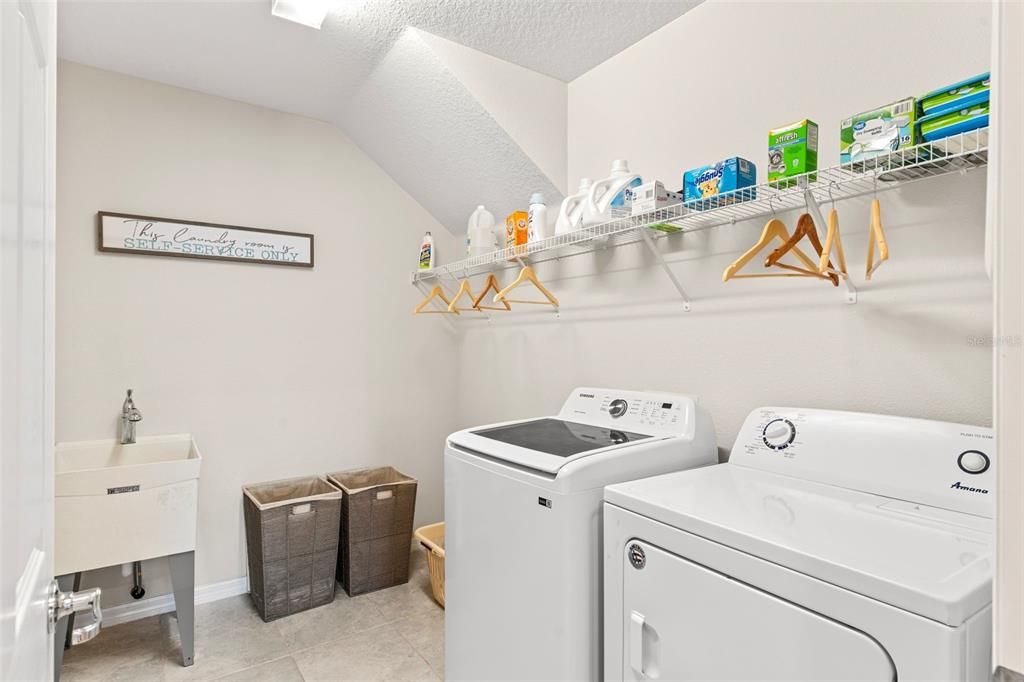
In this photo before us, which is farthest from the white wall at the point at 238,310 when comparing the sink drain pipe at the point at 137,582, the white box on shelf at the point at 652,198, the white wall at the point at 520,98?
the white box on shelf at the point at 652,198

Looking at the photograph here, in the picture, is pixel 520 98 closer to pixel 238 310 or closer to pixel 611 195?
pixel 611 195

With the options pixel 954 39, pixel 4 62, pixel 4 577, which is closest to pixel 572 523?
pixel 4 577

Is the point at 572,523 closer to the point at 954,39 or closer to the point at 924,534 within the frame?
the point at 924,534

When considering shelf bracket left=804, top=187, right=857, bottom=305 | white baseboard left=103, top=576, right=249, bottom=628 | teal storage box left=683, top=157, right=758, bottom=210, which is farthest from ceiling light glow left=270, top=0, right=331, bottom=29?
white baseboard left=103, top=576, right=249, bottom=628

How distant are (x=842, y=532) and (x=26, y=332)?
1298 mm

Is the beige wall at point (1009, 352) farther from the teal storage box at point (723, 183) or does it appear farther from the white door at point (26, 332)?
the teal storage box at point (723, 183)

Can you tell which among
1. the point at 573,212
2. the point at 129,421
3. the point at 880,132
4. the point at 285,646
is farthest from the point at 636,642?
the point at 129,421

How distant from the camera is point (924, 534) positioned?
1.03 meters

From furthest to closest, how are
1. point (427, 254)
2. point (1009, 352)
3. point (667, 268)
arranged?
1. point (427, 254)
2. point (667, 268)
3. point (1009, 352)

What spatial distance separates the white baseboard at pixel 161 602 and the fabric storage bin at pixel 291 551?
115 mm

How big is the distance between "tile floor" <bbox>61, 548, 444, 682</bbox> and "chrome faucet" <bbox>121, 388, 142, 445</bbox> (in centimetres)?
85

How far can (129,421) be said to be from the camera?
2.49m

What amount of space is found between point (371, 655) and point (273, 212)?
7.13 ft

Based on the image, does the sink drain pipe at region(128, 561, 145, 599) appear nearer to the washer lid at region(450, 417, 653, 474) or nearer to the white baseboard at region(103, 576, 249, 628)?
the white baseboard at region(103, 576, 249, 628)
